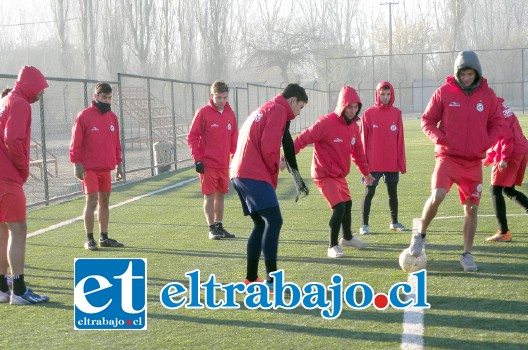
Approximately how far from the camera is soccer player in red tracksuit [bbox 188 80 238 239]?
31.1ft

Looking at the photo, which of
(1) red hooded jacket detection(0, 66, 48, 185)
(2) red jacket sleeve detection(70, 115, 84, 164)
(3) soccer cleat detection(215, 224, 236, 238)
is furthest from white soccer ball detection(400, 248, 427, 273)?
(2) red jacket sleeve detection(70, 115, 84, 164)

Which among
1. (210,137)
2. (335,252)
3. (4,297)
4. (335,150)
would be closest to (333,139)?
(335,150)

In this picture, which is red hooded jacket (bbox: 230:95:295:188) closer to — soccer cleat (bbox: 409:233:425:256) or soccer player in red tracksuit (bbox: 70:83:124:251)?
soccer cleat (bbox: 409:233:425:256)

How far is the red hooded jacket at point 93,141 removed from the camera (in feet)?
29.0

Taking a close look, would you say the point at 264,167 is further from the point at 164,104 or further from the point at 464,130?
the point at 164,104

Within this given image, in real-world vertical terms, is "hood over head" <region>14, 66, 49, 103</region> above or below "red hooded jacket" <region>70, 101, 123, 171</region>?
above

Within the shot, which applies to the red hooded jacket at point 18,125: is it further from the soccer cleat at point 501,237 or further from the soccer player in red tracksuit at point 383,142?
the soccer cleat at point 501,237

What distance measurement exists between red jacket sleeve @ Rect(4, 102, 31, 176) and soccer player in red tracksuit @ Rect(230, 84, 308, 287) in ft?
5.84

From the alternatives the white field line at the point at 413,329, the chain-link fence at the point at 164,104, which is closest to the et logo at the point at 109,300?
the white field line at the point at 413,329

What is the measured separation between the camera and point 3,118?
20.8 ft

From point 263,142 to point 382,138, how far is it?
3.68 metres

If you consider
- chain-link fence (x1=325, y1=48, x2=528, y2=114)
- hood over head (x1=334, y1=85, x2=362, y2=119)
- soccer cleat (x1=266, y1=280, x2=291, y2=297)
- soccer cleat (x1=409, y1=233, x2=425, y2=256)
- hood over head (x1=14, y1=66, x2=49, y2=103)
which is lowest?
soccer cleat (x1=266, y1=280, x2=291, y2=297)

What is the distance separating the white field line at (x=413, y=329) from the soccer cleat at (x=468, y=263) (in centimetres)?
112

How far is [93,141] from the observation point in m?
8.95
